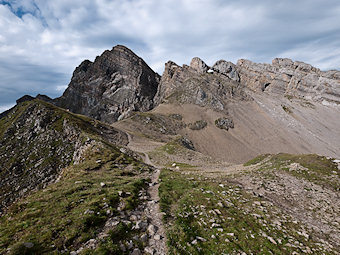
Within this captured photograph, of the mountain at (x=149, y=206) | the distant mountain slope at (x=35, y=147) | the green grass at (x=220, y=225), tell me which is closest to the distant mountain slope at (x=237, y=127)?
the distant mountain slope at (x=35, y=147)

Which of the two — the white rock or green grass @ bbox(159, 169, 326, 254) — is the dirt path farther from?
green grass @ bbox(159, 169, 326, 254)

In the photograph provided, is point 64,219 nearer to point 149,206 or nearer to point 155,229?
point 155,229

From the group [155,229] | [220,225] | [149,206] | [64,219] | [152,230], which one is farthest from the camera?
[149,206]

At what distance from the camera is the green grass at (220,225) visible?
38.0ft

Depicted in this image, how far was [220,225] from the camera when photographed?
13812 mm

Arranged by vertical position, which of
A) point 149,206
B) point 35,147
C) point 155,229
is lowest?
point 149,206

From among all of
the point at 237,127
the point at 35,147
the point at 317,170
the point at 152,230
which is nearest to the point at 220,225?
the point at 152,230

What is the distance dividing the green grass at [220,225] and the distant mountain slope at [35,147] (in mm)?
31292

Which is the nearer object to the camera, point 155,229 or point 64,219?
point 64,219

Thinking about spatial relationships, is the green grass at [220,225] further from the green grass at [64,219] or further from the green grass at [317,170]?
the green grass at [317,170]

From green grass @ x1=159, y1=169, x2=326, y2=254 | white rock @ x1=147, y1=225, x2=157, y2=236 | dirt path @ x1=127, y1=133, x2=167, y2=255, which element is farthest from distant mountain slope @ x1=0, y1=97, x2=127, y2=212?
white rock @ x1=147, y1=225, x2=157, y2=236

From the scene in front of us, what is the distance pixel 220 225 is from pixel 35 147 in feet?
186

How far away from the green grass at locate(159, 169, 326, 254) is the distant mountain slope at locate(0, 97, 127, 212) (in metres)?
31.3

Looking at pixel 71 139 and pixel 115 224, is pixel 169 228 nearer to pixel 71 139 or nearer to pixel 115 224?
pixel 115 224
